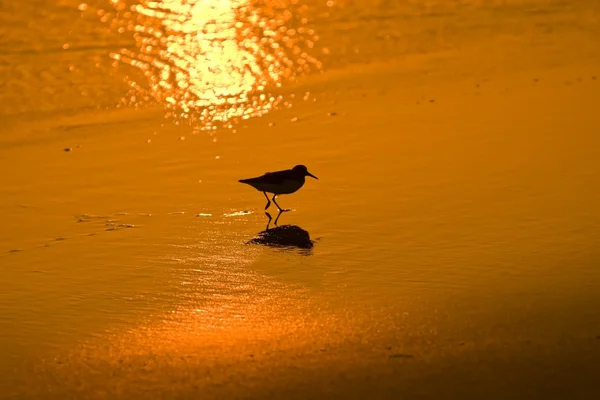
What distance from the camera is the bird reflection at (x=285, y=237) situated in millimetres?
10391

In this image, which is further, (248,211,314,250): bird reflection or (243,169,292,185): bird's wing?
(243,169,292,185): bird's wing

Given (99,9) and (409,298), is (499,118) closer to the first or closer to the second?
(409,298)

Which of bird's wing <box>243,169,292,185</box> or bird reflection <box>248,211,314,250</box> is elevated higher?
bird's wing <box>243,169,292,185</box>

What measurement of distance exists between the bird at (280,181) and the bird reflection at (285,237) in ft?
2.32

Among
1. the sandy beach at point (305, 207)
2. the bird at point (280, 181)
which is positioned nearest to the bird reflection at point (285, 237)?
the sandy beach at point (305, 207)

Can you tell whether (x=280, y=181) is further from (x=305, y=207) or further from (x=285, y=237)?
(x=285, y=237)

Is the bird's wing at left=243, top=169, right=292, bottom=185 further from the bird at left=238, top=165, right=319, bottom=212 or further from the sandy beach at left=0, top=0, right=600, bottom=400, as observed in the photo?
the sandy beach at left=0, top=0, right=600, bottom=400

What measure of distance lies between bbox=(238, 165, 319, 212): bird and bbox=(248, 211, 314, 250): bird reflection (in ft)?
2.32

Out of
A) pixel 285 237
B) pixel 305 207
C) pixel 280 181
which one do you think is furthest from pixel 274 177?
pixel 285 237

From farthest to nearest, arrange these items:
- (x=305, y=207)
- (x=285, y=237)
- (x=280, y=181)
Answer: (x=305, y=207) → (x=280, y=181) → (x=285, y=237)

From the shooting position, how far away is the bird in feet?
38.2

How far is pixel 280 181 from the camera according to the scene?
11.6 metres

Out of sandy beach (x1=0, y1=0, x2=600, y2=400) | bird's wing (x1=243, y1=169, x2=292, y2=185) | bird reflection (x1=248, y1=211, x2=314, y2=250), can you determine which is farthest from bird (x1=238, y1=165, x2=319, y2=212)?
bird reflection (x1=248, y1=211, x2=314, y2=250)

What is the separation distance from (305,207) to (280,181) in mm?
384
